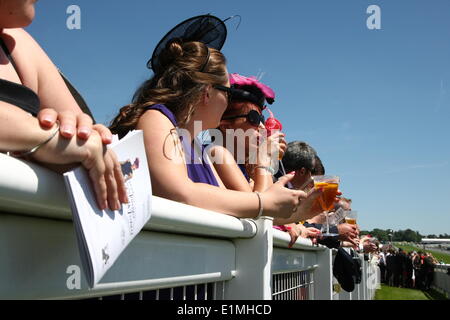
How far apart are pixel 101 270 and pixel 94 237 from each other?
58mm

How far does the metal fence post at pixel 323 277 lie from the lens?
3.72 m

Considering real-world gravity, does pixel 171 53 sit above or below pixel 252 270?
above

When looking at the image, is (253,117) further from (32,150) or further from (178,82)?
(32,150)

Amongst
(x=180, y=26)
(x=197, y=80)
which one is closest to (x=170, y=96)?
(x=197, y=80)

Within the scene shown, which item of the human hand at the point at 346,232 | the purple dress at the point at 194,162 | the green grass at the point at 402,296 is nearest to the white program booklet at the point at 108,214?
the purple dress at the point at 194,162

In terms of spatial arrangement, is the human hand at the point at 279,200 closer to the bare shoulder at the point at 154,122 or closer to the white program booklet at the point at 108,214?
the bare shoulder at the point at 154,122

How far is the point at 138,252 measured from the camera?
1.11m

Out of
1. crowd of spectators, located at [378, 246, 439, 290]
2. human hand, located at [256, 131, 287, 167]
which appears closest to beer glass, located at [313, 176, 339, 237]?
human hand, located at [256, 131, 287, 167]

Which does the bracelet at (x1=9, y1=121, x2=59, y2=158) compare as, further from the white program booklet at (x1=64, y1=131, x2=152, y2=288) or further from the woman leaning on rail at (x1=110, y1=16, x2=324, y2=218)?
the woman leaning on rail at (x1=110, y1=16, x2=324, y2=218)

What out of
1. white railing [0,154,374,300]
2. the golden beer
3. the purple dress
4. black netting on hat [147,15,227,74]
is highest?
black netting on hat [147,15,227,74]

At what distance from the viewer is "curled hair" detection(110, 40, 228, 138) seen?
2234 millimetres

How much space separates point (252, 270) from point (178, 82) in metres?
1.02

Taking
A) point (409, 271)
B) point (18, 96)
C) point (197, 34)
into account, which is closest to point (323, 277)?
point (197, 34)
